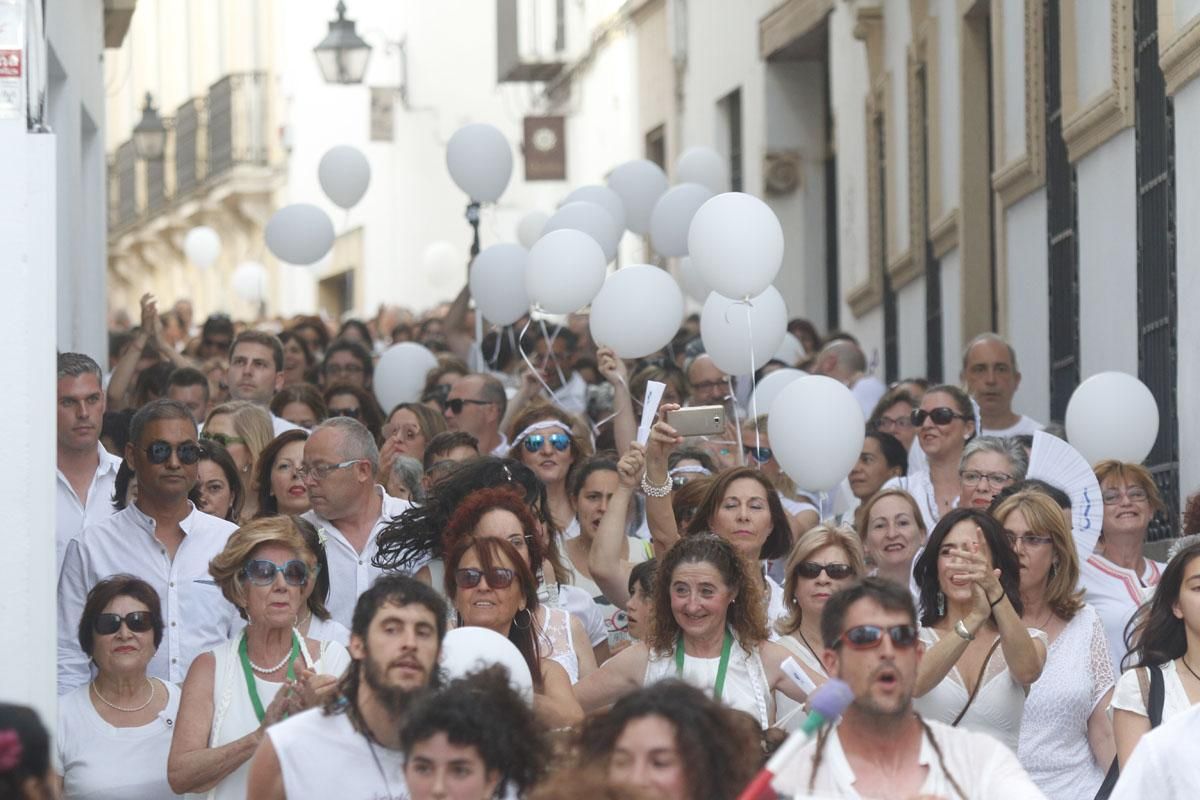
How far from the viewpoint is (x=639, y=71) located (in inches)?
1134

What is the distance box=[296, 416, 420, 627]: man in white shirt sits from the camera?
9.31m

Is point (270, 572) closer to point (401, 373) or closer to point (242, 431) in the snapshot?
point (242, 431)

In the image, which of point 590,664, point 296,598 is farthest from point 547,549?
point 296,598

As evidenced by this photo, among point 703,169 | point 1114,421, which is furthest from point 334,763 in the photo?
point 703,169

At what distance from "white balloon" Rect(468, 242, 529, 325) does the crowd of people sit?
93.8 inches

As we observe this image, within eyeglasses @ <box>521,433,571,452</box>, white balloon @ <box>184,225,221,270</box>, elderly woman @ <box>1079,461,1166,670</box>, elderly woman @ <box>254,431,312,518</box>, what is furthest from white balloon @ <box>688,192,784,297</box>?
white balloon @ <box>184,225,221,270</box>

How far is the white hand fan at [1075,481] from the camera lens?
953 cm

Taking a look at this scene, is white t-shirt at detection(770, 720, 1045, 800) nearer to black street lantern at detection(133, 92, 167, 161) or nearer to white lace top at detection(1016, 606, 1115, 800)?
white lace top at detection(1016, 606, 1115, 800)

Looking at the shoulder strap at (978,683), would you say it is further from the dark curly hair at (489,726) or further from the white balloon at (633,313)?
the white balloon at (633,313)

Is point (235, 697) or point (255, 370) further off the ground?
point (255, 370)

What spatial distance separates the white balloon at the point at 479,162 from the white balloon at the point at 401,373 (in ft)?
4.60

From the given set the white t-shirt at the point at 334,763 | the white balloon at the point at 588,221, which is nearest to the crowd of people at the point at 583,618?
the white t-shirt at the point at 334,763

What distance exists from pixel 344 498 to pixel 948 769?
3546 millimetres

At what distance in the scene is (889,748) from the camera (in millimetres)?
6359
